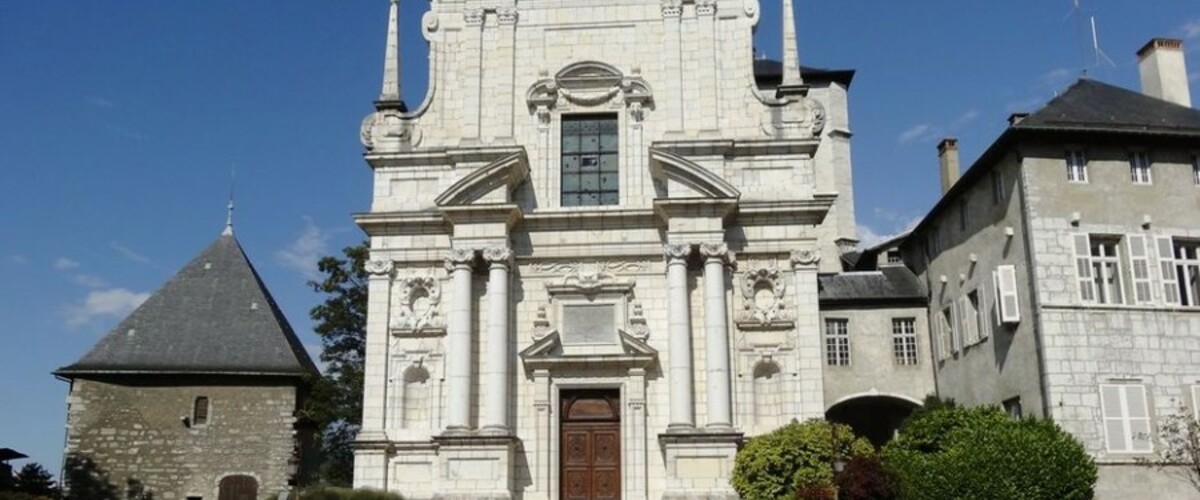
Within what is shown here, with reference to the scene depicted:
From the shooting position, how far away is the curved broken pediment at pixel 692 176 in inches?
783

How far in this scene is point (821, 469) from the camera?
685 inches

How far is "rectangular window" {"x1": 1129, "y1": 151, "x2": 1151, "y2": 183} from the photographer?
779 inches

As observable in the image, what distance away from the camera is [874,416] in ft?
86.7

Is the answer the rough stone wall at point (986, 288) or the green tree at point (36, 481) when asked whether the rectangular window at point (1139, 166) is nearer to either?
the rough stone wall at point (986, 288)

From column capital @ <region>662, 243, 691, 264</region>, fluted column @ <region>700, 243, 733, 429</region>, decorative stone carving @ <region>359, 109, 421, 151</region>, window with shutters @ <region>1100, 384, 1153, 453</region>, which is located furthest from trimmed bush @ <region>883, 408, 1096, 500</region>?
decorative stone carving @ <region>359, 109, 421, 151</region>

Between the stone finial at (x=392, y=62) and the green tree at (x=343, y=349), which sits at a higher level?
the stone finial at (x=392, y=62)

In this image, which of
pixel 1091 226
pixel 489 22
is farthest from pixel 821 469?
pixel 489 22

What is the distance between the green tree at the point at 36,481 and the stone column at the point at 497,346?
36.0 feet

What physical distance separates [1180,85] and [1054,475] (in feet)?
31.6

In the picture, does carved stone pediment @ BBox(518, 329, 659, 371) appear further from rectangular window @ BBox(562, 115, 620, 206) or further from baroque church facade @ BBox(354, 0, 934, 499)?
rectangular window @ BBox(562, 115, 620, 206)

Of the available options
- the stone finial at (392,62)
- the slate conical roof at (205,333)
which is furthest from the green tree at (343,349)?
the stone finial at (392,62)

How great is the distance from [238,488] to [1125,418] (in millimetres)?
18211

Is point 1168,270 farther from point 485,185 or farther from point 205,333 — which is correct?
point 205,333

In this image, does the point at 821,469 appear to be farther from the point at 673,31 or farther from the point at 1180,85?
the point at 1180,85
